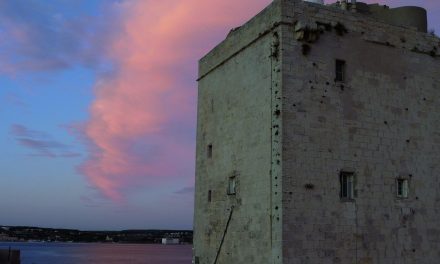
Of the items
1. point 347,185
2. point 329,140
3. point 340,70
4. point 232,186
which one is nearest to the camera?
point 329,140

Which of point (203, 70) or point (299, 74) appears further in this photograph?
point (203, 70)

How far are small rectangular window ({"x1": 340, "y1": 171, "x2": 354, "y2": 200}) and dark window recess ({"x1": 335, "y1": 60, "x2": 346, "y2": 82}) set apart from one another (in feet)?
10.7

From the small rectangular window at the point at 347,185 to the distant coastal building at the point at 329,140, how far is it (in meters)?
0.04

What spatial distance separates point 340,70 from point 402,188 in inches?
186

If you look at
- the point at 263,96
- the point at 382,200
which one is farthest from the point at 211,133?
the point at 382,200

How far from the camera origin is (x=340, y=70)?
1902 cm

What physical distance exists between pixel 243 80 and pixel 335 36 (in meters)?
3.71

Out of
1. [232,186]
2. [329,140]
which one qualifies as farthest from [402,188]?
[232,186]

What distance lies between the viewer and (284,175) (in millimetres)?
17219

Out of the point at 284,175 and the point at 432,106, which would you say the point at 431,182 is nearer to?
the point at 432,106

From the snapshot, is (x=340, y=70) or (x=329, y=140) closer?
(x=329, y=140)

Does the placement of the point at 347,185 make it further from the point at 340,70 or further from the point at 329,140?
the point at 340,70

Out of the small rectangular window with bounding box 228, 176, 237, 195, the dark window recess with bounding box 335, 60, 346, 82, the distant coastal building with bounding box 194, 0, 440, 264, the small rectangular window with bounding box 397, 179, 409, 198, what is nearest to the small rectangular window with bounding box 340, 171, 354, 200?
the distant coastal building with bounding box 194, 0, 440, 264

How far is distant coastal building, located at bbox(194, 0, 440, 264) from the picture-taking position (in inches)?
688
